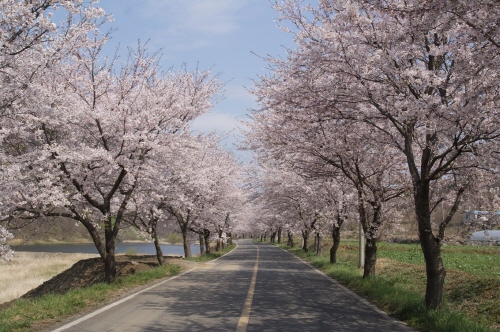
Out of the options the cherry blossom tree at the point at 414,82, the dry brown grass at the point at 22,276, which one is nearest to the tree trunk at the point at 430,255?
the cherry blossom tree at the point at 414,82

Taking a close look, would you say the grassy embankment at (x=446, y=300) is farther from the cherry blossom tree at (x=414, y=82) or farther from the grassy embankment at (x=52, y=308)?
the grassy embankment at (x=52, y=308)

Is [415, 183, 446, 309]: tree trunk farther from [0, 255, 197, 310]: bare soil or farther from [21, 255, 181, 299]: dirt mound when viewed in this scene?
[21, 255, 181, 299]: dirt mound

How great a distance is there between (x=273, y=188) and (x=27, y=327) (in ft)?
92.7

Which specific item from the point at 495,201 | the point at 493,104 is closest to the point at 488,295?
the point at 495,201

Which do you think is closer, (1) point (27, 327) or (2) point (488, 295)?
(1) point (27, 327)

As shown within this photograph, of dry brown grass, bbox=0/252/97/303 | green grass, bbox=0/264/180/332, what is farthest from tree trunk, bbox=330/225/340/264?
dry brown grass, bbox=0/252/97/303

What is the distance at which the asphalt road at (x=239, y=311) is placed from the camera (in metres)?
8.22

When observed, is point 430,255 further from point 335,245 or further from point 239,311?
point 335,245

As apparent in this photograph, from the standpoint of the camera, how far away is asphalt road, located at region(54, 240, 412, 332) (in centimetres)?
822

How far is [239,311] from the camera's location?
980 cm

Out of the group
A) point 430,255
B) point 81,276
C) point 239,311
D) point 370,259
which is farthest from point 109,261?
point 430,255

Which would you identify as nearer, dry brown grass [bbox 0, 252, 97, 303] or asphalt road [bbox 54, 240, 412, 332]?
asphalt road [bbox 54, 240, 412, 332]

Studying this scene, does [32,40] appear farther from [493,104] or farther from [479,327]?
[479,327]

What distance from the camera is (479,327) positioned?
759 cm
